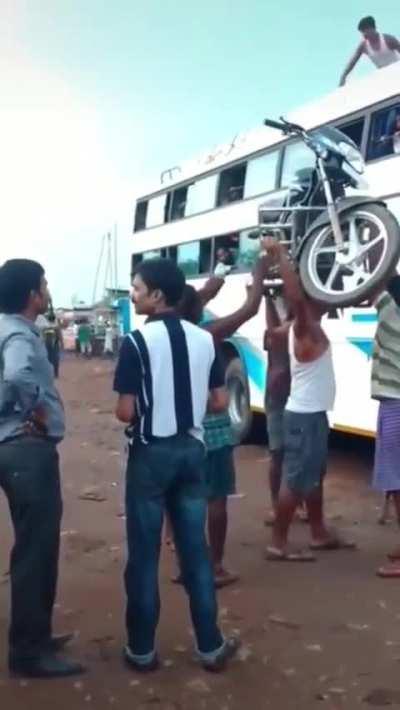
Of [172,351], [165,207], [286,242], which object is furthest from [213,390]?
[165,207]

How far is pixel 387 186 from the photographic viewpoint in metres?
7.20

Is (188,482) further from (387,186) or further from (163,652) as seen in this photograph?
(387,186)

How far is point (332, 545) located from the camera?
569 cm

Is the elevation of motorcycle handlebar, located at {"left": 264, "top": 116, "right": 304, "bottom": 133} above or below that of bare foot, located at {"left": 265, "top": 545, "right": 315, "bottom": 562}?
above

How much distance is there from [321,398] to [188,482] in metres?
1.88

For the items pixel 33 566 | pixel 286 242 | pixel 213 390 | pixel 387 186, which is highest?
pixel 387 186

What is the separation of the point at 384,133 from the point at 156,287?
168 inches

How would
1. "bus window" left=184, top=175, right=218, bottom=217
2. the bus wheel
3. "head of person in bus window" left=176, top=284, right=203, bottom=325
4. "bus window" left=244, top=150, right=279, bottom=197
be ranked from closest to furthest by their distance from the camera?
"head of person in bus window" left=176, top=284, right=203, bottom=325 < "bus window" left=244, top=150, right=279, bottom=197 < the bus wheel < "bus window" left=184, top=175, right=218, bottom=217

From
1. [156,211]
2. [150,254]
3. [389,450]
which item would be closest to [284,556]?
[389,450]

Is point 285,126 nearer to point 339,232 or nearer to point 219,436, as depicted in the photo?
point 339,232

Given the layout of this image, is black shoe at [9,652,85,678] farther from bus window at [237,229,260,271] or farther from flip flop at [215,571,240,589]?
bus window at [237,229,260,271]

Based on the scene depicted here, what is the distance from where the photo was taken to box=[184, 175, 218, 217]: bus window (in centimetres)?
1051

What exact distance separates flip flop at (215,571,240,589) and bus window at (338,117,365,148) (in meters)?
4.15

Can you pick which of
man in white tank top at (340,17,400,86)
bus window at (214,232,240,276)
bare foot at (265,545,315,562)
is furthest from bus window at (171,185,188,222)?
bare foot at (265,545,315,562)
